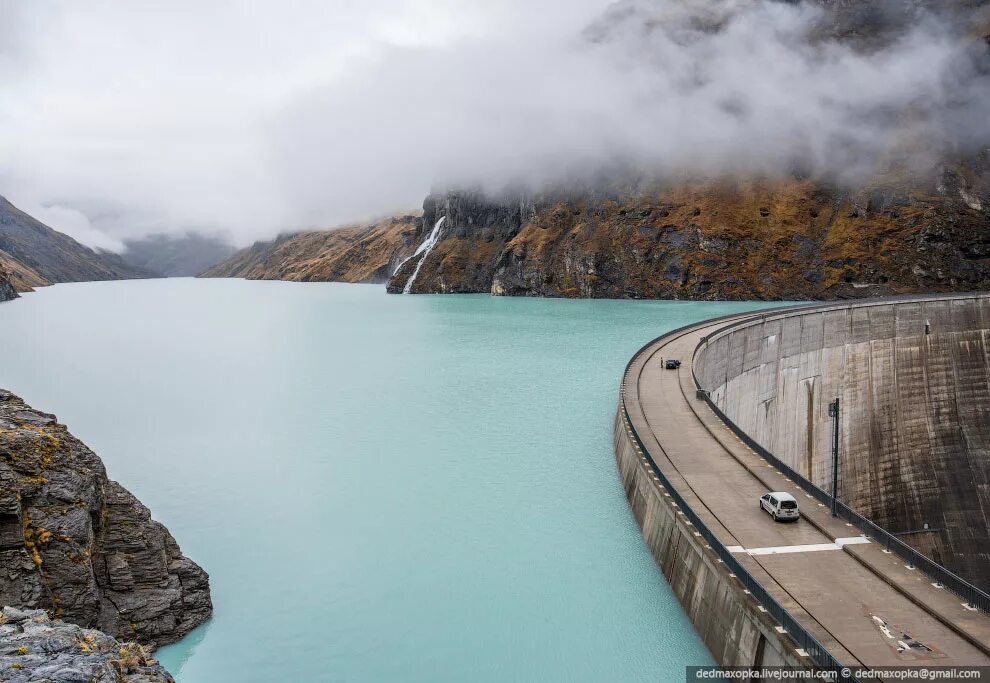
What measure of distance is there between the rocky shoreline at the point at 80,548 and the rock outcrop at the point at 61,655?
7.44 feet

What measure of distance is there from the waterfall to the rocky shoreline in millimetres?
146838

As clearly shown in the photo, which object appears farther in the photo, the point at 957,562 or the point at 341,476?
the point at 957,562

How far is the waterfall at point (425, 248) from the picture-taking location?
6422 inches

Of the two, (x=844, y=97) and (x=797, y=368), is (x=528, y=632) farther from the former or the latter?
(x=844, y=97)

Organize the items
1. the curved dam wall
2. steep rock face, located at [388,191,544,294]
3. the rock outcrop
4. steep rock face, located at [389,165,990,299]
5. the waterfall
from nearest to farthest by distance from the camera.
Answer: the rock outcrop < the curved dam wall < steep rock face, located at [389,165,990,299] < steep rock face, located at [388,191,544,294] < the waterfall

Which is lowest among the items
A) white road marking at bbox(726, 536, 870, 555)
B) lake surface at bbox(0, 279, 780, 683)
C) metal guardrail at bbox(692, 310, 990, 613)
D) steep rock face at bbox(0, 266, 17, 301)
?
lake surface at bbox(0, 279, 780, 683)

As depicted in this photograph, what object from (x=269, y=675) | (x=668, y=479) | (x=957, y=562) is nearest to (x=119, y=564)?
(x=269, y=675)

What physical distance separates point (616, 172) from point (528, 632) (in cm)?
14046

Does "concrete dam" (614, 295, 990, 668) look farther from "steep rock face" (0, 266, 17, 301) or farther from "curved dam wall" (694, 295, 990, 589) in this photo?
"steep rock face" (0, 266, 17, 301)

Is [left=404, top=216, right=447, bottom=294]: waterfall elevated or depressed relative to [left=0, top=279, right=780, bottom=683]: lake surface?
elevated

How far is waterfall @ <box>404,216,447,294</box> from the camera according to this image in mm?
163125

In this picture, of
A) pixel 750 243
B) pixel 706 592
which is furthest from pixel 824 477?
pixel 750 243

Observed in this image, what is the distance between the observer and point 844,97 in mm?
143375

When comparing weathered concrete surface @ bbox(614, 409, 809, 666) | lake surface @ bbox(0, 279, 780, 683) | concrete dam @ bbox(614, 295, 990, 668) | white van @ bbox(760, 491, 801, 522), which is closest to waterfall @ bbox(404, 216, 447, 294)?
lake surface @ bbox(0, 279, 780, 683)
